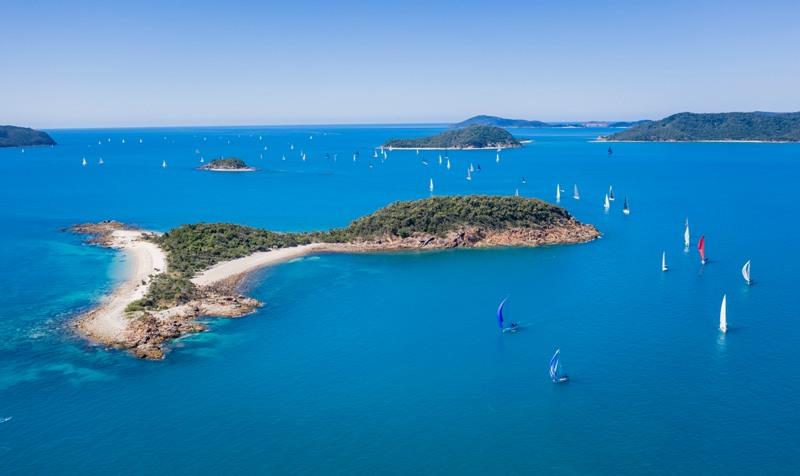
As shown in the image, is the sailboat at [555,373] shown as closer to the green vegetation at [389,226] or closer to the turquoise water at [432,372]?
the turquoise water at [432,372]

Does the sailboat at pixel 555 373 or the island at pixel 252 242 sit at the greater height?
the island at pixel 252 242

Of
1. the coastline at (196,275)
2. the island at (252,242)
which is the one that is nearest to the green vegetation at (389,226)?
the island at (252,242)

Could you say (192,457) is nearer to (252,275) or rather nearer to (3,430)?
(3,430)

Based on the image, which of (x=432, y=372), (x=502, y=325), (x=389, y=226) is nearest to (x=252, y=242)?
(x=389, y=226)

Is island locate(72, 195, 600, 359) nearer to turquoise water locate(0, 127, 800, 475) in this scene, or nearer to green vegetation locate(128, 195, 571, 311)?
green vegetation locate(128, 195, 571, 311)

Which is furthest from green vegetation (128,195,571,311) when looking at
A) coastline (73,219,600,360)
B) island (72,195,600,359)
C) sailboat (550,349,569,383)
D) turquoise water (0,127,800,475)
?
sailboat (550,349,569,383)

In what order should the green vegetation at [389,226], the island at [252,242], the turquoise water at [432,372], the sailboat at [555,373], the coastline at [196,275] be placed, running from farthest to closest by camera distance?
the green vegetation at [389,226], the island at [252,242], the coastline at [196,275], the sailboat at [555,373], the turquoise water at [432,372]

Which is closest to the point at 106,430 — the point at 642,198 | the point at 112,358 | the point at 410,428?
the point at 112,358
